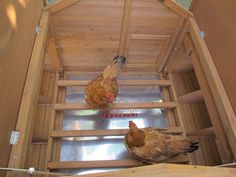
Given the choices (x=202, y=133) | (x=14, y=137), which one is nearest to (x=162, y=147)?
(x=202, y=133)

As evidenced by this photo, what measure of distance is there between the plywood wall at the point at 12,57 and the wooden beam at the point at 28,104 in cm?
3

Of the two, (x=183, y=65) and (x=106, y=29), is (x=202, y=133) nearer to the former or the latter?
(x=183, y=65)

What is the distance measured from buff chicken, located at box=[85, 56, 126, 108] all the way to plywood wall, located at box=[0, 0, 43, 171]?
61cm

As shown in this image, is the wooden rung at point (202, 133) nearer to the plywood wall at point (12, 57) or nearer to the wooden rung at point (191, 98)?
the wooden rung at point (191, 98)

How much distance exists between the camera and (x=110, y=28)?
178 cm

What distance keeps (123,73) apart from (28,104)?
1366 mm

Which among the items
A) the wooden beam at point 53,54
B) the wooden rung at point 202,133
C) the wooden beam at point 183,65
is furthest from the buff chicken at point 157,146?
the wooden beam at point 53,54

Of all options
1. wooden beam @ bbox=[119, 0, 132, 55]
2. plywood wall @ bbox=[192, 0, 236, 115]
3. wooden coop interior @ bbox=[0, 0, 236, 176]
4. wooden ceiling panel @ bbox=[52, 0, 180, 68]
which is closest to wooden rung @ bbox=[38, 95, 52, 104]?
wooden coop interior @ bbox=[0, 0, 236, 176]

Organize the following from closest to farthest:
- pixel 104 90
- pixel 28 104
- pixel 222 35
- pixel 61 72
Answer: pixel 28 104, pixel 222 35, pixel 104 90, pixel 61 72

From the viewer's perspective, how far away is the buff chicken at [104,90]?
161 centimetres

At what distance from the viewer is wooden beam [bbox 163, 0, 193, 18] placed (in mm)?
1590

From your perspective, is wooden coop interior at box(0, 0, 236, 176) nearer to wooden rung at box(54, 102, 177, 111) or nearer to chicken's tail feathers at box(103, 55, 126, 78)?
wooden rung at box(54, 102, 177, 111)

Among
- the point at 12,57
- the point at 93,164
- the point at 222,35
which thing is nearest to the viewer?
the point at 12,57

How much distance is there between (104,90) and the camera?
160cm
